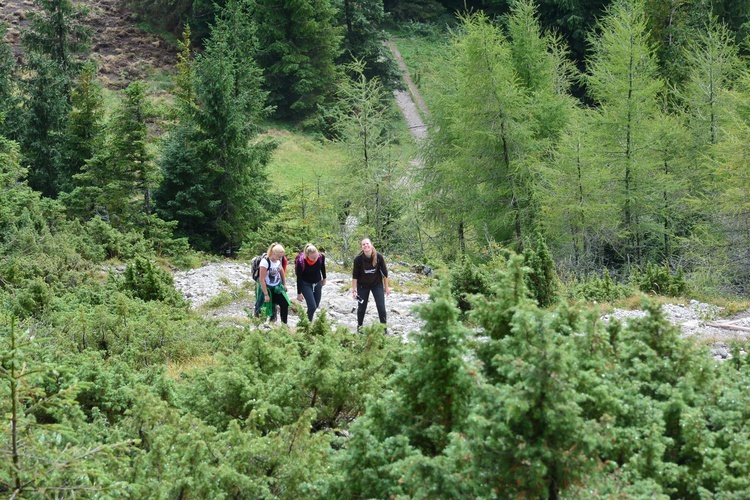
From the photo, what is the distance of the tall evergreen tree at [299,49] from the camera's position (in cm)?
3744

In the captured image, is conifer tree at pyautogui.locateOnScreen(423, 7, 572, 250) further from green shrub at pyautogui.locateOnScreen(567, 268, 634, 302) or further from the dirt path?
the dirt path

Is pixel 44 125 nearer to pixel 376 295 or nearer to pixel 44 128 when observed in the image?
pixel 44 128

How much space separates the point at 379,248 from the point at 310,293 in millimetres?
11308

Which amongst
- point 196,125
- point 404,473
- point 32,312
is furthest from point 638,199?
point 404,473

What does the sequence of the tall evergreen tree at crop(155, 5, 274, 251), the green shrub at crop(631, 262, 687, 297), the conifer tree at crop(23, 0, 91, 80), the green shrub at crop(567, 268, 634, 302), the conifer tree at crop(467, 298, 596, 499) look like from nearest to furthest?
the conifer tree at crop(467, 298, 596, 499), the green shrub at crop(567, 268, 634, 302), the green shrub at crop(631, 262, 687, 297), the tall evergreen tree at crop(155, 5, 274, 251), the conifer tree at crop(23, 0, 91, 80)

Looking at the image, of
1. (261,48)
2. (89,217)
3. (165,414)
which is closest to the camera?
(165,414)

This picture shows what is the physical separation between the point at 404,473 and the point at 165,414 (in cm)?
273

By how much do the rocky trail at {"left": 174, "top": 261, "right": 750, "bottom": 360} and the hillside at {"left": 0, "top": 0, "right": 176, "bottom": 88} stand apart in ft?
80.4

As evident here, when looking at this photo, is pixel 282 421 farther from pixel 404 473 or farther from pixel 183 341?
pixel 183 341

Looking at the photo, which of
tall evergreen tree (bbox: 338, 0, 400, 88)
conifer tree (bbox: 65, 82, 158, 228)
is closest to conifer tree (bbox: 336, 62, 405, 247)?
conifer tree (bbox: 65, 82, 158, 228)

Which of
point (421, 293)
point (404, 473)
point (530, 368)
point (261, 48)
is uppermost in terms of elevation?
point (261, 48)

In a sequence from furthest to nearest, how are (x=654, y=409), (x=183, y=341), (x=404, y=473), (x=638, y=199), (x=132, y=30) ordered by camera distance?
(x=132, y=30), (x=638, y=199), (x=183, y=341), (x=654, y=409), (x=404, y=473)

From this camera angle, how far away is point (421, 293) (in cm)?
1484

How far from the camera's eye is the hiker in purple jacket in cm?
1066
